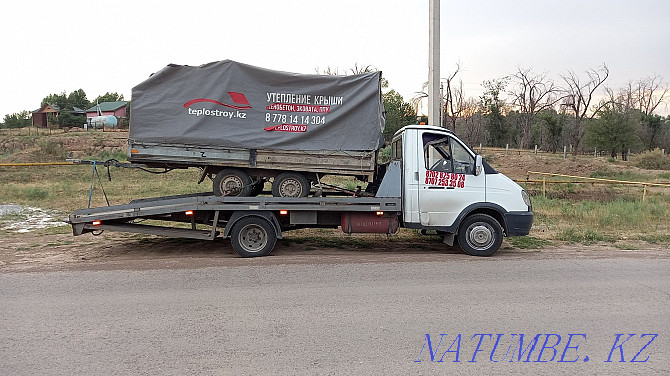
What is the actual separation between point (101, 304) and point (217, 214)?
3.23 m

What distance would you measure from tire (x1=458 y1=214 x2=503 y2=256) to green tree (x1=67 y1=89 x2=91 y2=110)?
267ft

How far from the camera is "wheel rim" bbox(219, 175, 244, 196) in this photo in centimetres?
973

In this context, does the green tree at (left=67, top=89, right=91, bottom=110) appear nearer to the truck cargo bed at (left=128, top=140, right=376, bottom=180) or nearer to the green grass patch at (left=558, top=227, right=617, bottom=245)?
the truck cargo bed at (left=128, top=140, right=376, bottom=180)

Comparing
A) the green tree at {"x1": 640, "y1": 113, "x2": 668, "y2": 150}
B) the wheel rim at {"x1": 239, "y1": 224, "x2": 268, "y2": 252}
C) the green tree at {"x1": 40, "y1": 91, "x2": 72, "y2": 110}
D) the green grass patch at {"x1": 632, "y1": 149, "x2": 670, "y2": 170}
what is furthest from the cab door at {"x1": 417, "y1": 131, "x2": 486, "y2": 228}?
the green tree at {"x1": 40, "y1": 91, "x2": 72, "y2": 110}

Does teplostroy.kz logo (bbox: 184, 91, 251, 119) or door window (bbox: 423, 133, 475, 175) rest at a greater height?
teplostroy.kz logo (bbox: 184, 91, 251, 119)

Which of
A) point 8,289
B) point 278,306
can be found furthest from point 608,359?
point 8,289

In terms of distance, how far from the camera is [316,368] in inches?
177

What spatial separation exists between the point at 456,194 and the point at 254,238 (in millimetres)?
3774

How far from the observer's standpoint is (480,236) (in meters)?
9.57

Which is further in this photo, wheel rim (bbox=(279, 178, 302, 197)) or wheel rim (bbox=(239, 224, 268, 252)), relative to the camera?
wheel rim (bbox=(279, 178, 302, 197))

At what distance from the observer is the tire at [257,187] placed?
10.1 meters

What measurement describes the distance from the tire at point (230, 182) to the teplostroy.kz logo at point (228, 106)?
1025 mm

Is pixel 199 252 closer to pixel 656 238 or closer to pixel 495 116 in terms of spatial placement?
pixel 656 238

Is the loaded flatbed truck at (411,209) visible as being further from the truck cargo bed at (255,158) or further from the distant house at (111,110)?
the distant house at (111,110)
